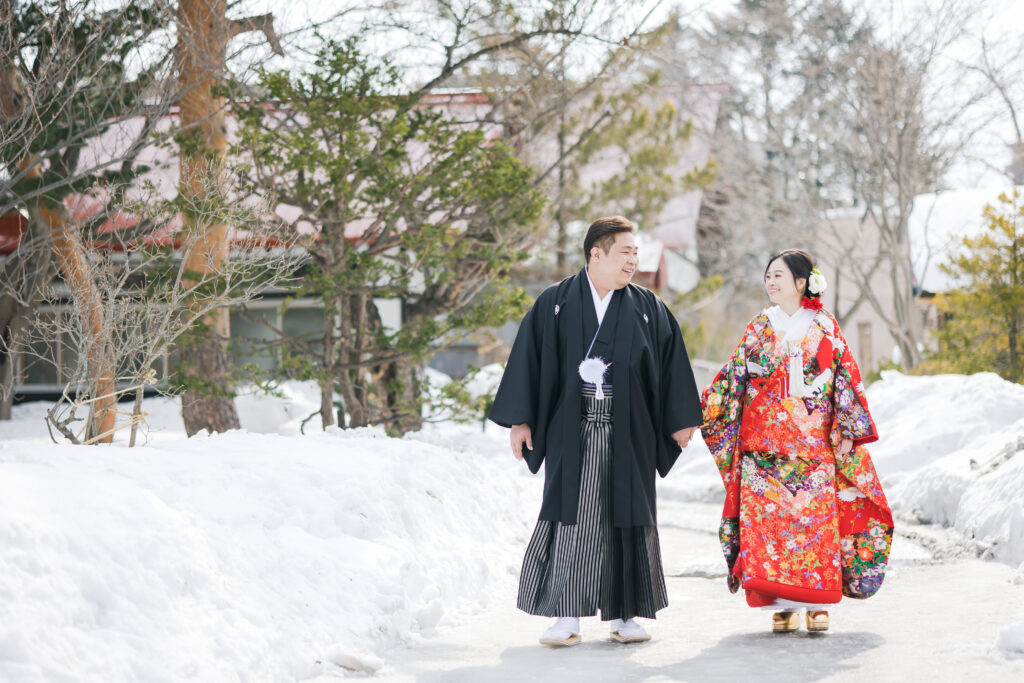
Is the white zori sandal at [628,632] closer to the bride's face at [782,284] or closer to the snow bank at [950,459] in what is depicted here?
the bride's face at [782,284]

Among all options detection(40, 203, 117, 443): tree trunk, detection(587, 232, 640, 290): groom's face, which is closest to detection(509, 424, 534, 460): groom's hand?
detection(587, 232, 640, 290): groom's face

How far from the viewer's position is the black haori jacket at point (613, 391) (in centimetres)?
480

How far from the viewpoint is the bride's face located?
519cm

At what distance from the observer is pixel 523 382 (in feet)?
16.2

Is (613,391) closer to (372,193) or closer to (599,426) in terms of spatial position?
(599,426)

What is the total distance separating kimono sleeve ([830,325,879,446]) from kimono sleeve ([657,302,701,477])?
2.35 feet

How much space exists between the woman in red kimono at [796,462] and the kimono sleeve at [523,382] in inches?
35.6

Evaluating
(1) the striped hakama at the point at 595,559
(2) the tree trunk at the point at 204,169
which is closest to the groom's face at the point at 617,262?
(1) the striped hakama at the point at 595,559

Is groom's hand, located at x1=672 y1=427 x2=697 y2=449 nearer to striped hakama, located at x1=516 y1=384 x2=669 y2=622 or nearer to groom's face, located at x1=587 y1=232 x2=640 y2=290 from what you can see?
striped hakama, located at x1=516 y1=384 x2=669 y2=622

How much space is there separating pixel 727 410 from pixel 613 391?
73cm

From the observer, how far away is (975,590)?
5613 millimetres

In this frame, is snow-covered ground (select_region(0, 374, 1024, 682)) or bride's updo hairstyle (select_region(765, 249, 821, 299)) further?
bride's updo hairstyle (select_region(765, 249, 821, 299))

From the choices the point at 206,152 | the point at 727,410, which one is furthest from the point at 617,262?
the point at 206,152

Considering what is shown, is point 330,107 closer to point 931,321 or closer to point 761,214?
point 761,214
